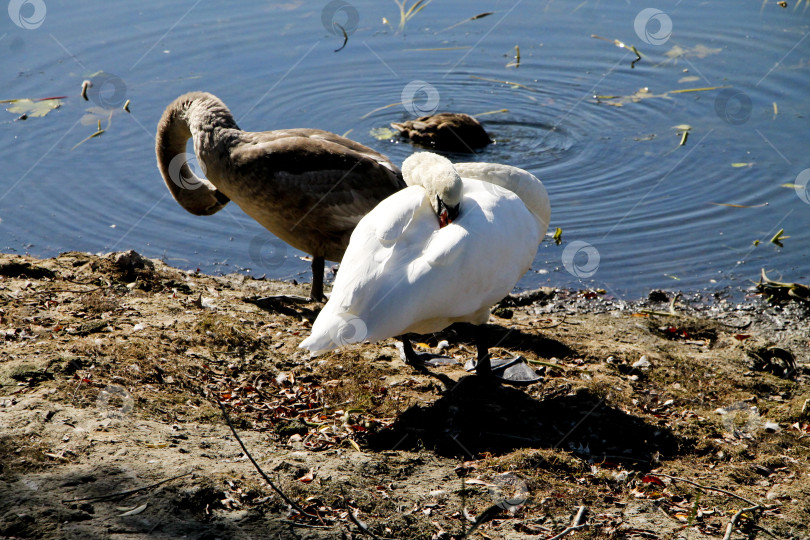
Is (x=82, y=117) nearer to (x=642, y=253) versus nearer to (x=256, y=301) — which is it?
(x=256, y=301)

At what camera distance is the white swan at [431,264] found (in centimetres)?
416

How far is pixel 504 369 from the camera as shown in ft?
16.5

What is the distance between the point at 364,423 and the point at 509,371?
1089 millimetres

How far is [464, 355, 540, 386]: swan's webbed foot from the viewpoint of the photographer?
4938 millimetres

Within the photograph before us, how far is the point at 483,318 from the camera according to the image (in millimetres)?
4809

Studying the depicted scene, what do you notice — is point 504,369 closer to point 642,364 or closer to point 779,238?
point 642,364

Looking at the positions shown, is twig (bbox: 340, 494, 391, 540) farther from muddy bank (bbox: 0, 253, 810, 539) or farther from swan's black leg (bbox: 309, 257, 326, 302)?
swan's black leg (bbox: 309, 257, 326, 302)

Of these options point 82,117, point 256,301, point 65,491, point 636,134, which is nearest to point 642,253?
point 636,134

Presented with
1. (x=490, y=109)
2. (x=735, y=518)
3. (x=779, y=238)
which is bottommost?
(x=735, y=518)

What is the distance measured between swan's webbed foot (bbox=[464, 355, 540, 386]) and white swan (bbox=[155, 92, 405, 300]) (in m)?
1.68

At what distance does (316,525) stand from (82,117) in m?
8.34

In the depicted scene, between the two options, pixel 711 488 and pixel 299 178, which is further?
pixel 299 178

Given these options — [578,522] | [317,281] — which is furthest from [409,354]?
[578,522]

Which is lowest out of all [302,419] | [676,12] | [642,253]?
[302,419]
